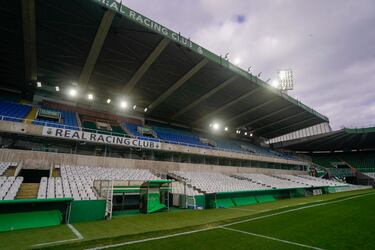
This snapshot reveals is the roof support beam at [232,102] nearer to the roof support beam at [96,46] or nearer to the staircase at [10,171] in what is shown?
the roof support beam at [96,46]

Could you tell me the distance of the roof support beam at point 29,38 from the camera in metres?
13.9

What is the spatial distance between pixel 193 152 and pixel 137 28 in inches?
655

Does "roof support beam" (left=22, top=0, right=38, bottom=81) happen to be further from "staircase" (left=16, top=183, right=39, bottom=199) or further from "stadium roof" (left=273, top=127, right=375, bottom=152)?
"stadium roof" (left=273, top=127, right=375, bottom=152)

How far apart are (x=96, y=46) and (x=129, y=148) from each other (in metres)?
10.7

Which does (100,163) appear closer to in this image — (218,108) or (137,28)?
(137,28)

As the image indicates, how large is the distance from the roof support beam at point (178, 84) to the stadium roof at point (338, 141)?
1442 inches

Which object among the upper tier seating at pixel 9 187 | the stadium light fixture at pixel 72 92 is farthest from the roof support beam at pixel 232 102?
the upper tier seating at pixel 9 187

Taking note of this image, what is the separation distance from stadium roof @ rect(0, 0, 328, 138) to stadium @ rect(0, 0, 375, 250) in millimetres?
126

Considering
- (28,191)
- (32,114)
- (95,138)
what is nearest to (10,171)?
(28,191)

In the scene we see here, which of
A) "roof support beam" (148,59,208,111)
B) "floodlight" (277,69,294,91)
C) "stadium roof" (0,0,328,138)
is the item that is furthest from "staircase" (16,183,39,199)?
"floodlight" (277,69,294,91)

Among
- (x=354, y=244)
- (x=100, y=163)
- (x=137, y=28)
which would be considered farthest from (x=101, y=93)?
(x=354, y=244)

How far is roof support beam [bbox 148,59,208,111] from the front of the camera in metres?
21.6

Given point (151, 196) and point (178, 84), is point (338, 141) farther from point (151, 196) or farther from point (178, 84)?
point (151, 196)

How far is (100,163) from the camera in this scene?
65.3 ft
